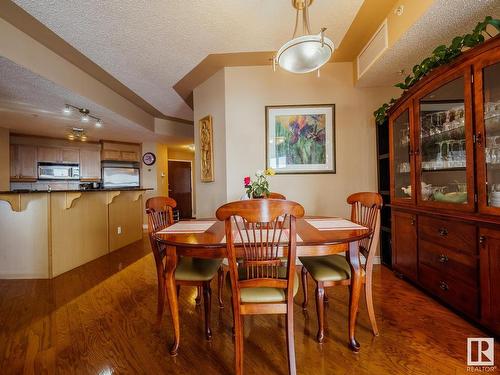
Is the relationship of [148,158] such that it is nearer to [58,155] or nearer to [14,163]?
[58,155]

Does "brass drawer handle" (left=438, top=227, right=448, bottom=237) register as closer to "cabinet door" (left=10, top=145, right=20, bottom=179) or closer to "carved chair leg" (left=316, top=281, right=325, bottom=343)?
"carved chair leg" (left=316, top=281, right=325, bottom=343)

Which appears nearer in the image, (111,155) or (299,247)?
(299,247)

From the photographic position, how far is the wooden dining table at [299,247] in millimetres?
1265

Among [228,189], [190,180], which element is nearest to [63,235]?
[228,189]

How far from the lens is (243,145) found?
299cm

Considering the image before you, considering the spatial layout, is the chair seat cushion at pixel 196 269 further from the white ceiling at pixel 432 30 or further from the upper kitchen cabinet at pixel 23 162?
the upper kitchen cabinet at pixel 23 162

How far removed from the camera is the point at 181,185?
720 centimetres

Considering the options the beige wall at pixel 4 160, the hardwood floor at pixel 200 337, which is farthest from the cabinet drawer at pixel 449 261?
the beige wall at pixel 4 160

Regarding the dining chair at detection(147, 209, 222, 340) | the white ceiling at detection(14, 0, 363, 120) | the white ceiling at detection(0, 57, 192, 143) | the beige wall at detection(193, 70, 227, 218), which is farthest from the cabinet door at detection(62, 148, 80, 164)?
the dining chair at detection(147, 209, 222, 340)

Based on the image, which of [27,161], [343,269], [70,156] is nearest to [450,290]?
[343,269]

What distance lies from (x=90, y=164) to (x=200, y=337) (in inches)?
213

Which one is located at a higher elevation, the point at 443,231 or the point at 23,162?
the point at 23,162

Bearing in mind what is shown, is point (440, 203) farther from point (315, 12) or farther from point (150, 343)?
point (150, 343)

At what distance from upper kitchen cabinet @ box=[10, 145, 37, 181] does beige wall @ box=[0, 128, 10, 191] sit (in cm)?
45
